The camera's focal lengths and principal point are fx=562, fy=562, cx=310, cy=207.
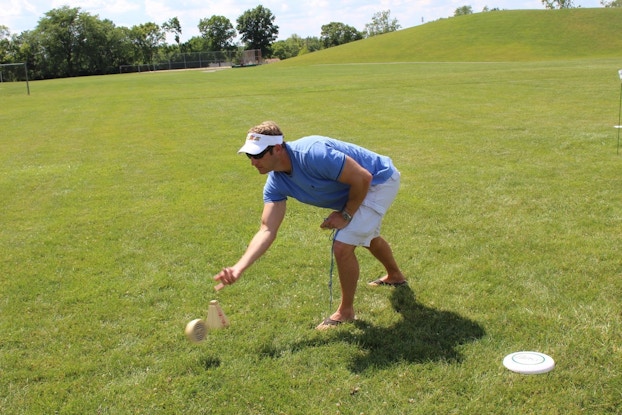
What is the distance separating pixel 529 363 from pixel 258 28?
138519mm

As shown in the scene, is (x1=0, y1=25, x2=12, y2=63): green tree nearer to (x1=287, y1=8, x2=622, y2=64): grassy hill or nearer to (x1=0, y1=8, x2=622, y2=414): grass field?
(x1=287, y1=8, x2=622, y2=64): grassy hill

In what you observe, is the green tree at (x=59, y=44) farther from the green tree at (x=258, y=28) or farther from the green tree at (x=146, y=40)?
the green tree at (x=258, y=28)

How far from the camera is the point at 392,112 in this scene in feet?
55.2

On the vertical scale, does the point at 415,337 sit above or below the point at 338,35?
below

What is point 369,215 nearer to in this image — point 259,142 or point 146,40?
point 259,142

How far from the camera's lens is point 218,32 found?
13012 cm

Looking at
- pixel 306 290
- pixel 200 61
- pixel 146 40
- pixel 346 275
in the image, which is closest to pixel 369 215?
→ pixel 346 275

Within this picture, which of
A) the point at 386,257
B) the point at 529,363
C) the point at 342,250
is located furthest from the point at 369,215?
the point at 529,363

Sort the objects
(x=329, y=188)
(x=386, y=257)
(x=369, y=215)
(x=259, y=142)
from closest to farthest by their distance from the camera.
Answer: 1. (x=259, y=142)
2. (x=329, y=188)
3. (x=369, y=215)
4. (x=386, y=257)

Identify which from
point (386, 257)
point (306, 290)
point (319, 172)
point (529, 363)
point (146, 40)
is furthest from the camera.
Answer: point (146, 40)

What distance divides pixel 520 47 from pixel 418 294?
6326 centimetres

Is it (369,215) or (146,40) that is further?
(146,40)

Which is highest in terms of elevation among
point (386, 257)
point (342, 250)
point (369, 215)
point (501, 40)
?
point (501, 40)

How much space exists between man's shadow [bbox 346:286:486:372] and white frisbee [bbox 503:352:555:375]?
33 centimetres
